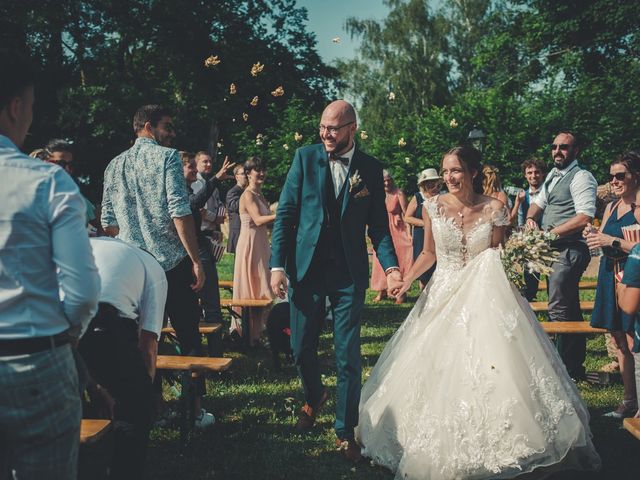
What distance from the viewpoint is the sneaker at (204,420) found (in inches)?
200

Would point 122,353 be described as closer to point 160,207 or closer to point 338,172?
point 160,207

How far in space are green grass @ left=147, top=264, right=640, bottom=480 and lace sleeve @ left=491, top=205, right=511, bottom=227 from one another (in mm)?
1715

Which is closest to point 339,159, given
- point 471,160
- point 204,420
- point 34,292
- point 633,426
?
point 471,160

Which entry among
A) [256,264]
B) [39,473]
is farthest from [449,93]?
[39,473]

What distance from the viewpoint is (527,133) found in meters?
20.9

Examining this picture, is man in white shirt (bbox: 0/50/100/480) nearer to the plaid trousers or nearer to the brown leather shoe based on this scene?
the plaid trousers

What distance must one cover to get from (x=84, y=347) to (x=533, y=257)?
3064 mm

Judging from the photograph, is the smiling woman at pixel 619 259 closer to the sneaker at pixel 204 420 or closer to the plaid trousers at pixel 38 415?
the sneaker at pixel 204 420

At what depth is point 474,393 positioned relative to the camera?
4.03m

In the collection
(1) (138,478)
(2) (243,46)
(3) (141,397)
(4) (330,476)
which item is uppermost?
(2) (243,46)

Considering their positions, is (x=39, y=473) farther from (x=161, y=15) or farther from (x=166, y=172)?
(x=161, y=15)

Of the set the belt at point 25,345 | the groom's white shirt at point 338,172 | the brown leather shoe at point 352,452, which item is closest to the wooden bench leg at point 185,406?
the brown leather shoe at point 352,452

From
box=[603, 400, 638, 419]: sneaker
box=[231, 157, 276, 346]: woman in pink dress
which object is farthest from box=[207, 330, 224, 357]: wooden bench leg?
box=[603, 400, 638, 419]: sneaker

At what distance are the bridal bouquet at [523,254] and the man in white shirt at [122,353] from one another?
2581 millimetres
